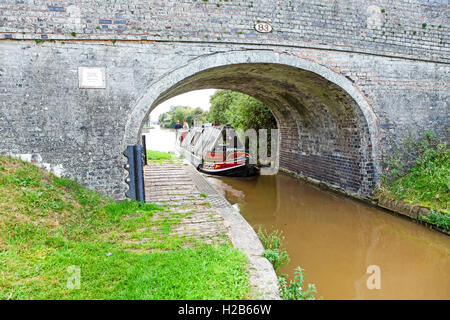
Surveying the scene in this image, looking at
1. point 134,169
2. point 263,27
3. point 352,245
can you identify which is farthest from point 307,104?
point 134,169

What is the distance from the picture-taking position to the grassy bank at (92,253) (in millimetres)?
2557

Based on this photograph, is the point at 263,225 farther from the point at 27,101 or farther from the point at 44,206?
the point at 27,101

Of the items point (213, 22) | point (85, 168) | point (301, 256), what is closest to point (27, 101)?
point (85, 168)

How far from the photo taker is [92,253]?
327cm

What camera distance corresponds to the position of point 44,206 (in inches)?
158

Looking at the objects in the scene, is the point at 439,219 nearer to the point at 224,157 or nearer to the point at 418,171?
the point at 418,171

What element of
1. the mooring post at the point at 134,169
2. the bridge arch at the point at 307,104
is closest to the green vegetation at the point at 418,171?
the bridge arch at the point at 307,104

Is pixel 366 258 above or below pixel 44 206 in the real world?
below

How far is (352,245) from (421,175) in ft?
10.3
